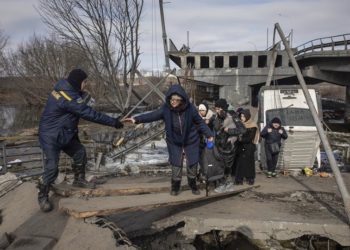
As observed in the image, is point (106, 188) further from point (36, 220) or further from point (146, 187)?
point (36, 220)

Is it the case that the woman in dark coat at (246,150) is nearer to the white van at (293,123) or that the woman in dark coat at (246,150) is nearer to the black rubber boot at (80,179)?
the white van at (293,123)

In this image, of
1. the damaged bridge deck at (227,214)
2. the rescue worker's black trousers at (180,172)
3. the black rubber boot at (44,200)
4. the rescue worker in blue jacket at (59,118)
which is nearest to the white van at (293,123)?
the damaged bridge deck at (227,214)

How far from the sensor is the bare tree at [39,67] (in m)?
34.1

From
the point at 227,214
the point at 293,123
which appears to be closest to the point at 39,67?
the point at 293,123

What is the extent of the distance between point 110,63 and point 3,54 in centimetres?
3430

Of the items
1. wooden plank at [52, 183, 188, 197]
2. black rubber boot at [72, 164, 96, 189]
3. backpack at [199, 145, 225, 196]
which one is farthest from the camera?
backpack at [199, 145, 225, 196]

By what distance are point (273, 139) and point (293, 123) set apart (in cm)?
134

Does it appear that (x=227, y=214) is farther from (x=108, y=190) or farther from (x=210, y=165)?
(x=108, y=190)

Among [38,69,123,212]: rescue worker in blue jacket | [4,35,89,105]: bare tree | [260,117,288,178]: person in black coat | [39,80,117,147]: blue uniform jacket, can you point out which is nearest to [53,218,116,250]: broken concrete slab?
[38,69,123,212]: rescue worker in blue jacket

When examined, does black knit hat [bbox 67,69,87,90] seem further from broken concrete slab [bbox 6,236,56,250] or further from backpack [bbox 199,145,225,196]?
backpack [bbox 199,145,225,196]

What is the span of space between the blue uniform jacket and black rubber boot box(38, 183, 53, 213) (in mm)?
572

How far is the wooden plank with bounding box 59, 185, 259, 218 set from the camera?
4.77m

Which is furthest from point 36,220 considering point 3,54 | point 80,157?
point 3,54

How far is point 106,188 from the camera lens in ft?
19.7
